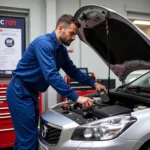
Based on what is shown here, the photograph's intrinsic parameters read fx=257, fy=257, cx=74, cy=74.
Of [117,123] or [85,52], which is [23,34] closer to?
[85,52]

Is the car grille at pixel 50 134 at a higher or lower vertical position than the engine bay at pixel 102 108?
lower

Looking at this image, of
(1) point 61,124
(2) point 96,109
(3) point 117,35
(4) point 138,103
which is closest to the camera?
(1) point 61,124

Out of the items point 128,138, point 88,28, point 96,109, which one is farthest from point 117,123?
point 88,28

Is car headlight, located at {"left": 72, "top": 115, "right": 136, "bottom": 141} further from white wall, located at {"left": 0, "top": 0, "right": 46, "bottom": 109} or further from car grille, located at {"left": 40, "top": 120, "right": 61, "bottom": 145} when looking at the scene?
white wall, located at {"left": 0, "top": 0, "right": 46, "bottom": 109}

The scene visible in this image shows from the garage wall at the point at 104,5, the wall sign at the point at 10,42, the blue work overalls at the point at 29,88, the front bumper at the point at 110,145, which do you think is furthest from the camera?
the garage wall at the point at 104,5

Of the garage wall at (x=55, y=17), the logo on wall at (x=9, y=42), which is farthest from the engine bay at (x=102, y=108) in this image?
the logo on wall at (x=9, y=42)

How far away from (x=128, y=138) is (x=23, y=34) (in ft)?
10.2

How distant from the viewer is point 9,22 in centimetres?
420

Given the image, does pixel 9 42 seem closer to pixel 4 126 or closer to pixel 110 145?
pixel 4 126

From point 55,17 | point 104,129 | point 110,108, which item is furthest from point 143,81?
point 55,17

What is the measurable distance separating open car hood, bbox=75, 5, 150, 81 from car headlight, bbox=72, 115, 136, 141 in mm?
670

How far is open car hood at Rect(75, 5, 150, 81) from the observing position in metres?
2.14

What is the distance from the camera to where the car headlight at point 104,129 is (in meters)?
1.69

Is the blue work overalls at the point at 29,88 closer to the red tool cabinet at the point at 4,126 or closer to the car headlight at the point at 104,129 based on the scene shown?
the car headlight at the point at 104,129
